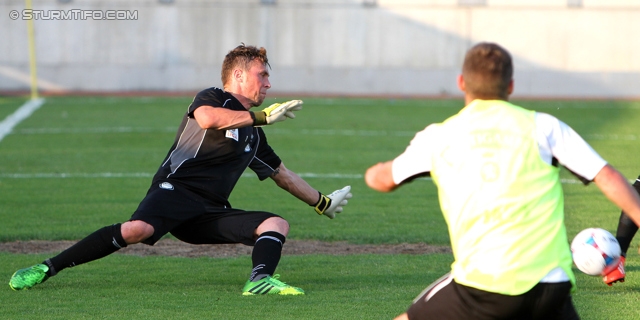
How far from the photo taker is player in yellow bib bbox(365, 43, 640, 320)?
10.5 feet

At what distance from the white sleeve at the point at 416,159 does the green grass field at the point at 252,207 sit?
1965 mm

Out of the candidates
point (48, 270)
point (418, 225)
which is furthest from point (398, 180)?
point (418, 225)

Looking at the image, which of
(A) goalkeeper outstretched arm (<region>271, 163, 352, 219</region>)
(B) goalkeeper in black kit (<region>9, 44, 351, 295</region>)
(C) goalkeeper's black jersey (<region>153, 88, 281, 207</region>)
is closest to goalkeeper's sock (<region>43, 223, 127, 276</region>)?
(B) goalkeeper in black kit (<region>9, 44, 351, 295</region>)

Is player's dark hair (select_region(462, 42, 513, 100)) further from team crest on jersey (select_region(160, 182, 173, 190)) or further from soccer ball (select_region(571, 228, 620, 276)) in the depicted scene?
team crest on jersey (select_region(160, 182, 173, 190))

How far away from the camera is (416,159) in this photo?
3.37m

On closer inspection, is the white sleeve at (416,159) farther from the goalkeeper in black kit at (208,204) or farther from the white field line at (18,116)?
the white field line at (18,116)

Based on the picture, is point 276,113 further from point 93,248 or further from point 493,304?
point 493,304

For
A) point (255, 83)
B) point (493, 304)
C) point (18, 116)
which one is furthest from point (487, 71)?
point (18, 116)

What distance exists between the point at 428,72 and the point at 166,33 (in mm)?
8627

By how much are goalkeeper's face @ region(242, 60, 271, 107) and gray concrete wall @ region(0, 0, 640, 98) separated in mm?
21642

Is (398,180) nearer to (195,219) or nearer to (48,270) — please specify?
(195,219)

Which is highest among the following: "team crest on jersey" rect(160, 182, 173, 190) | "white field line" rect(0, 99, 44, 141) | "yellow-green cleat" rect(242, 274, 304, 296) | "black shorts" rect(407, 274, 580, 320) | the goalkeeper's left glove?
"black shorts" rect(407, 274, 580, 320)

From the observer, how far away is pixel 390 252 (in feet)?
24.7

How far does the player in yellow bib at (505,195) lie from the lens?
10.5ft
